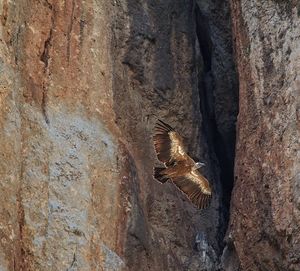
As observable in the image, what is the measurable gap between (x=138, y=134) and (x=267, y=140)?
5.46 ft

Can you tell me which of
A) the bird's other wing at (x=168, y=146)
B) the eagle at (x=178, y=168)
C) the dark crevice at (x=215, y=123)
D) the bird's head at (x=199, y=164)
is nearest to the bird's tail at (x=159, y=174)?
the eagle at (x=178, y=168)

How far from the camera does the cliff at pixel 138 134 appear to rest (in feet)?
32.7

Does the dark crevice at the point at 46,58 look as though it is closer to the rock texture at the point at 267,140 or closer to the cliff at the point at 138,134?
the cliff at the point at 138,134

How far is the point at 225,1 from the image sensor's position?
13.0 metres

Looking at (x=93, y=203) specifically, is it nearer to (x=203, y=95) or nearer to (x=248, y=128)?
(x=248, y=128)

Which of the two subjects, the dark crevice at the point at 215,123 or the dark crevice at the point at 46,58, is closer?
the dark crevice at the point at 46,58

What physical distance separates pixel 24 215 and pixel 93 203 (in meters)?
1.03

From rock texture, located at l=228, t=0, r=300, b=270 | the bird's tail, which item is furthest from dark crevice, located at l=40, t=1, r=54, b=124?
rock texture, located at l=228, t=0, r=300, b=270

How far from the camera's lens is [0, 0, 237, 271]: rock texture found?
32.2ft

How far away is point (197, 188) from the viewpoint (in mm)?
11344

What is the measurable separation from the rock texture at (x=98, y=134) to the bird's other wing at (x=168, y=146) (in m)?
0.39

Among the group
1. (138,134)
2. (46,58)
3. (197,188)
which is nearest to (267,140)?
(197,188)

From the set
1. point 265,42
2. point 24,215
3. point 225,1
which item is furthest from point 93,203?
point 225,1

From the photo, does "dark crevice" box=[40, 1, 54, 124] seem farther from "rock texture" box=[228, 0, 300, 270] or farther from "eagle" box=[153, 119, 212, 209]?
"rock texture" box=[228, 0, 300, 270]
